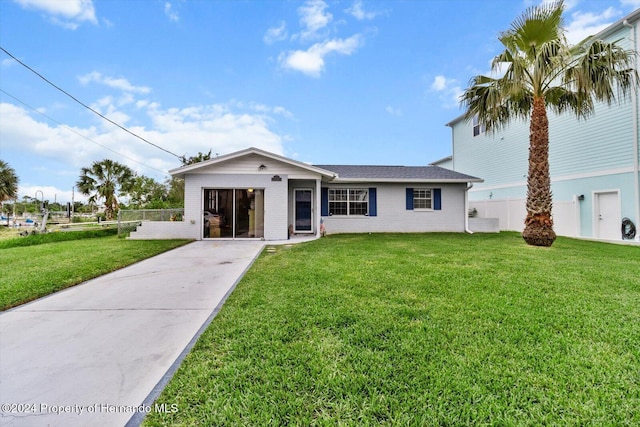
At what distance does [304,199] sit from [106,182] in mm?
16779

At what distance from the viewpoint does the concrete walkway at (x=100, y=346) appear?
2.09m

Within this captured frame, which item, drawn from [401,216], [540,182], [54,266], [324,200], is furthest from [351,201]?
[54,266]

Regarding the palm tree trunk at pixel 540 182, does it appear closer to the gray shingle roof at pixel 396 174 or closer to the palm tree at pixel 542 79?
the palm tree at pixel 542 79

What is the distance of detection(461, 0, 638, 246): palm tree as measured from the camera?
808 centimetres

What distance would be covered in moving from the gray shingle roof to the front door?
Result: 68.7 inches

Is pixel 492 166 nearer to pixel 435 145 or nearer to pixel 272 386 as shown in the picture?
pixel 435 145

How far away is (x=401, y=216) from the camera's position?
14117 millimetres

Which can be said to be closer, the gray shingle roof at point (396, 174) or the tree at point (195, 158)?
the gray shingle roof at point (396, 174)

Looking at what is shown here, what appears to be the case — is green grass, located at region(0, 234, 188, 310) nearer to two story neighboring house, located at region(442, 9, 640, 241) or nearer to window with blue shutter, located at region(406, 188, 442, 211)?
window with blue shutter, located at region(406, 188, 442, 211)

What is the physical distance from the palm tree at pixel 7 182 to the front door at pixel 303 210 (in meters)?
24.0

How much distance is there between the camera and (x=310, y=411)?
6.36ft

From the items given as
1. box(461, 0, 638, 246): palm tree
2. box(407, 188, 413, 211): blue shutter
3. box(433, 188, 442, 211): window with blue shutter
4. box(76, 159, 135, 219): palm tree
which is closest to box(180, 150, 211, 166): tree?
box(76, 159, 135, 219): palm tree

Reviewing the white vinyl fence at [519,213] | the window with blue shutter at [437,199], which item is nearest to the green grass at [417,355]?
the window with blue shutter at [437,199]

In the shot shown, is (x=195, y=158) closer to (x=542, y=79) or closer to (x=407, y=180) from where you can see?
(x=407, y=180)
